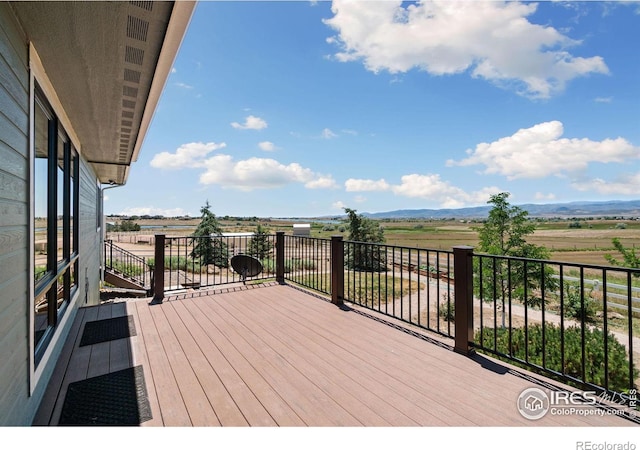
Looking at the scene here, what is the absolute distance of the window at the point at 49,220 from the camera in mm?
2080

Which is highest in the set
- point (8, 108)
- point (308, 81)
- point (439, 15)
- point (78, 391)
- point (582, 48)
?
point (582, 48)

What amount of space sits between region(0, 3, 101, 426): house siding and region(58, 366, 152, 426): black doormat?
20 centimetres

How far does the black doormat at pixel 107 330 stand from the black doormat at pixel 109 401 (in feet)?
2.84

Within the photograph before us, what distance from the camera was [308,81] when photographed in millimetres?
11977

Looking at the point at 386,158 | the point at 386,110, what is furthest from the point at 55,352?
the point at 386,158

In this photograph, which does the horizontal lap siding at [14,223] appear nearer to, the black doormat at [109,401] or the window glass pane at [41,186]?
the black doormat at [109,401]

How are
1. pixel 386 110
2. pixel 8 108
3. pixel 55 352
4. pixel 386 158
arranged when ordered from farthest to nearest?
pixel 386 158 < pixel 386 110 < pixel 55 352 < pixel 8 108

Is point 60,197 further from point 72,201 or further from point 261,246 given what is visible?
point 261,246

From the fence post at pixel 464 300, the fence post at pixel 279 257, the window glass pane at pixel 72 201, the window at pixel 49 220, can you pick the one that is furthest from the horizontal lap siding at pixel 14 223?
the fence post at pixel 279 257

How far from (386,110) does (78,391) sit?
1786 centimetres

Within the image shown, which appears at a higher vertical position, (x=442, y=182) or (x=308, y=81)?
(x=442, y=182)

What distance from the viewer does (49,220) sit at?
2.51m

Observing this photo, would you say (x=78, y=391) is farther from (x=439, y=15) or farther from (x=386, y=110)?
(x=386, y=110)

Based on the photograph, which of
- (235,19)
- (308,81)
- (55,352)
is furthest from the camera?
(308,81)
